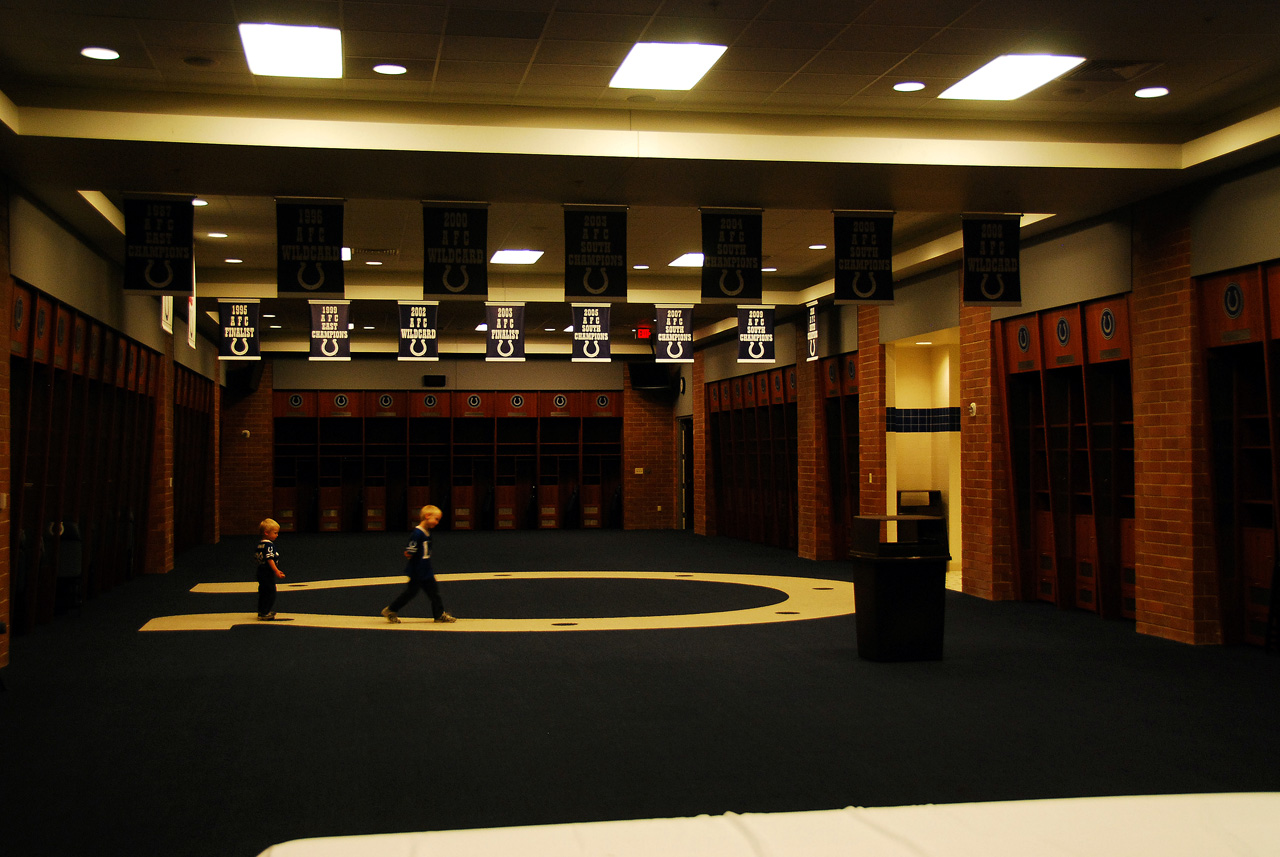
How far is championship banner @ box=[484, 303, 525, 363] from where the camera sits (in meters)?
12.6

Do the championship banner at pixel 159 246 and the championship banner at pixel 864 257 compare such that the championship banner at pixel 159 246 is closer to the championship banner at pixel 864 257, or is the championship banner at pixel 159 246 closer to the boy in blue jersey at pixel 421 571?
the boy in blue jersey at pixel 421 571

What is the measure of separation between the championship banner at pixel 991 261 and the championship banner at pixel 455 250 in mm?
3837

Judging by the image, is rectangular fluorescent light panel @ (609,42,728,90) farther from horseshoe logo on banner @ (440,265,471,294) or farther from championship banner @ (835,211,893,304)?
championship banner @ (835,211,893,304)

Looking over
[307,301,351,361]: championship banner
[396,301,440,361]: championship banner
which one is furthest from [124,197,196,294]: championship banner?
[307,301,351,361]: championship banner

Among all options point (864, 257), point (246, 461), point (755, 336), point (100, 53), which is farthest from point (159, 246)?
point (246, 461)

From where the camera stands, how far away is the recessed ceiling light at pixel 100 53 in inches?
237

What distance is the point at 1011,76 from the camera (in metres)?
6.70

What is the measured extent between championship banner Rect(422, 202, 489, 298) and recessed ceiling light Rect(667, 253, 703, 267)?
506cm

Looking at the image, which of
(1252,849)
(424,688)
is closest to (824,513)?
(424,688)

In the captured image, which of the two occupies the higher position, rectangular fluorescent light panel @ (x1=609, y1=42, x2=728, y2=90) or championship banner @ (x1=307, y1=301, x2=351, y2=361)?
rectangular fluorescent light panel @ (x1=609, y1=42, x2=728, y2=90)

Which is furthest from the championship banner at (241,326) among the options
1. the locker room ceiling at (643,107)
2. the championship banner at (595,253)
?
the championship banner at (595,253)

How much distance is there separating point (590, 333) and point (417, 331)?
2064 millimetres

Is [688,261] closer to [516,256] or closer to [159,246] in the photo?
[516,256]

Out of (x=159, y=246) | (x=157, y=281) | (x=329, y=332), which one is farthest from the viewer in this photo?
(x=329, y=332)
